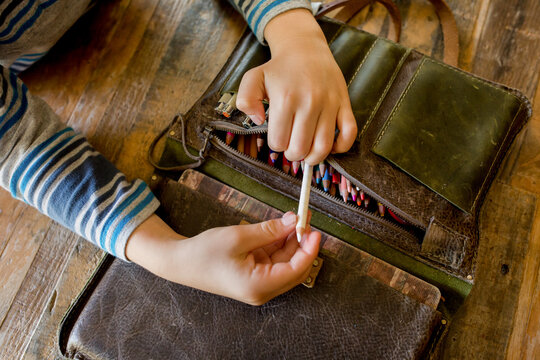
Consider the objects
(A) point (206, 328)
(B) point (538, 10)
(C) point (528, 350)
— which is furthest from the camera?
(B) point (538, 10)

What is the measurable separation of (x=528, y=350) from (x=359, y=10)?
810 millimetres

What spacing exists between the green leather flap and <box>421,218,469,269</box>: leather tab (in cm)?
5

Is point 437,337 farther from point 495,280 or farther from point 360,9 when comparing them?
point 360,9

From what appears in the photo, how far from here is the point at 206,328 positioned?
55 centimetres

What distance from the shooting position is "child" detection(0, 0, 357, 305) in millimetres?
510

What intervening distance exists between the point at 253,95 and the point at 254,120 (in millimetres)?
44

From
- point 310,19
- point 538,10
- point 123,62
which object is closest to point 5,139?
point 123,62

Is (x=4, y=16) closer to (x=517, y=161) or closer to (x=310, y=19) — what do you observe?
(x=310, y=19)

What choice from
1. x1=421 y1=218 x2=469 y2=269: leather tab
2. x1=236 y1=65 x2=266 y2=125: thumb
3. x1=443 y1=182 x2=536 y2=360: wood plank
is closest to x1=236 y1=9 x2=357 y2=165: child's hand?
x1=236 y1=65 x2=266 y2=125: thumb

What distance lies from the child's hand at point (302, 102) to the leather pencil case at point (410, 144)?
56 millimetres

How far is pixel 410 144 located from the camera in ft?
1.96

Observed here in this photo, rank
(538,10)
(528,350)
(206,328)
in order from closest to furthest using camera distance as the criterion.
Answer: (206,328) < (528,350) < (538,10)

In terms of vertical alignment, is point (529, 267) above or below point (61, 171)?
below

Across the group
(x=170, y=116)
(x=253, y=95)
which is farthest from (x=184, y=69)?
(x=253, y=95)
